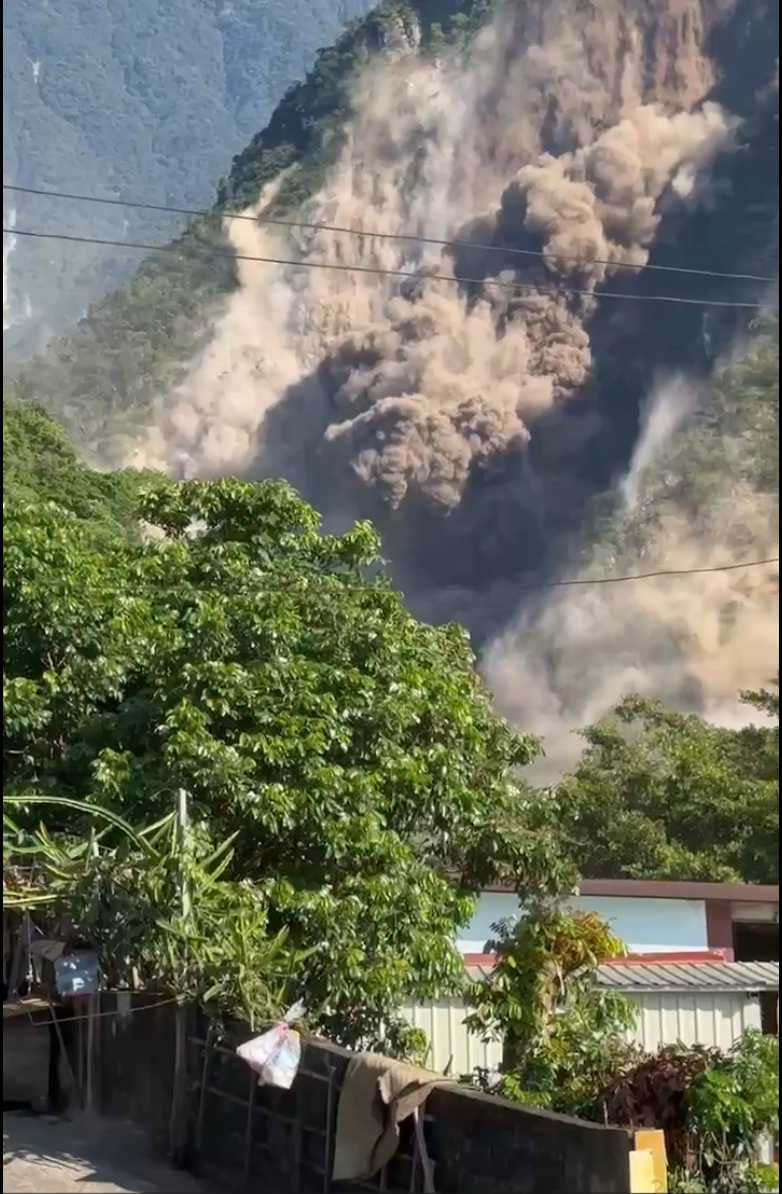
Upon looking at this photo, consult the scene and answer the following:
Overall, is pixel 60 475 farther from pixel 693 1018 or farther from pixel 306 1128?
pixel 306 1128

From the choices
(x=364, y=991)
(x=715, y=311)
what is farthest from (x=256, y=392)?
(x=364, y=991)

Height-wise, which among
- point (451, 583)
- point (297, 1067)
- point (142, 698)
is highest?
point (451, 583)

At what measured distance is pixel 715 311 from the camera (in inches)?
551

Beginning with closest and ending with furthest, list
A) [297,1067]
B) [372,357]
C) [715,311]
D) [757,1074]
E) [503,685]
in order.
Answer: [757,1074], [297,1067], [715,311], [503,685], [372,357]

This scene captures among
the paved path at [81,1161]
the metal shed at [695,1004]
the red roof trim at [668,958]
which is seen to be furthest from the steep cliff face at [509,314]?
the paved path at [81,1161]

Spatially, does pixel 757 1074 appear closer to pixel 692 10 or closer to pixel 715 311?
pixel 715 311

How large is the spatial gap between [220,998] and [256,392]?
1152 centimetres

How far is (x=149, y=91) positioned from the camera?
1959 centimetres

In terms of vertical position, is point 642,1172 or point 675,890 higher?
point 675,890

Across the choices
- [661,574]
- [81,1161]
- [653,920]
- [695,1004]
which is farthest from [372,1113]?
[661,574]

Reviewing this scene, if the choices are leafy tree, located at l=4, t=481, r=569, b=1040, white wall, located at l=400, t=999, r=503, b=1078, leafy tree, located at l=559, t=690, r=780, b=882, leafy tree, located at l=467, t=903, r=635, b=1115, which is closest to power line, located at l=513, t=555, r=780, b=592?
leafy tree, located at l=559, t=690, r=780, b=882

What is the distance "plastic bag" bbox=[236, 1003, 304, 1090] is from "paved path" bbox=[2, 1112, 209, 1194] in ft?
3.39

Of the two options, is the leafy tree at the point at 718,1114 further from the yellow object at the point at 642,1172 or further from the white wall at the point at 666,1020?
the white wall at the point at 666,1020

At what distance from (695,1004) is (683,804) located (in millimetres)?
3308
